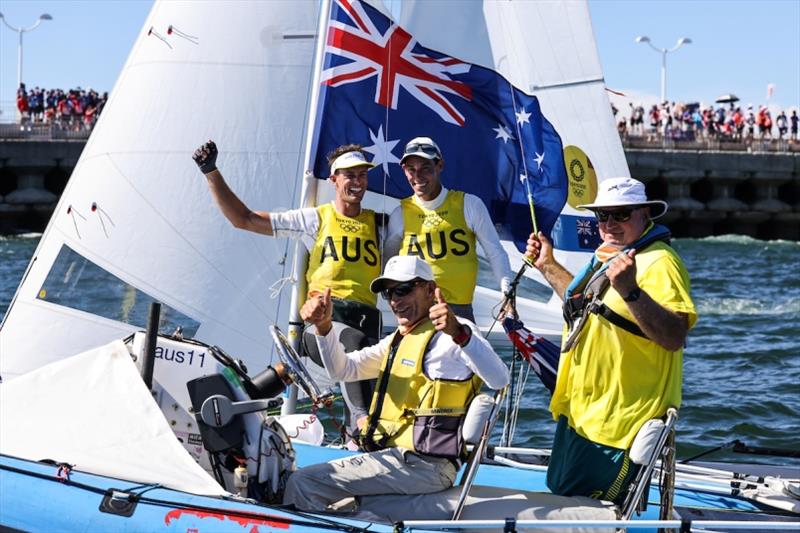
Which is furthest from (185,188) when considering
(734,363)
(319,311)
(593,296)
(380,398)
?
(734,363)

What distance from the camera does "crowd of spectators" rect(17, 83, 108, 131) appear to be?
35062 mm

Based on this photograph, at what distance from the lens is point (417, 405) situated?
5.91 m

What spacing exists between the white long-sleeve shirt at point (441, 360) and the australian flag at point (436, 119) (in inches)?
94.4

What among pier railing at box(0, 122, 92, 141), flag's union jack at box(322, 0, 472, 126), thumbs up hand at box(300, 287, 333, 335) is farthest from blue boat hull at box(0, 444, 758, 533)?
pier railing at box(0, 122, 92, 141)

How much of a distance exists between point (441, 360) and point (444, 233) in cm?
177

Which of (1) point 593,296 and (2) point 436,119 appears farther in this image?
(2) point 436,119

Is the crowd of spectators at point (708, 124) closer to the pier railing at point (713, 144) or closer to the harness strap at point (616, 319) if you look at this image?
the pier railing at point (713, 144)

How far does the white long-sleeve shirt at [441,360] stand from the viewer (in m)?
5.61

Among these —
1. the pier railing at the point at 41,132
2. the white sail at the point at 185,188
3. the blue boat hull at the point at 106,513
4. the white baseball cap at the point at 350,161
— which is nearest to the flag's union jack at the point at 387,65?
the white sail at the point at 185,188

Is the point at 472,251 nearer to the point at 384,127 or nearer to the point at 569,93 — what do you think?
the point at 384,127

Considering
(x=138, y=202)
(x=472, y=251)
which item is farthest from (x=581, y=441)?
(x=138, y=202)

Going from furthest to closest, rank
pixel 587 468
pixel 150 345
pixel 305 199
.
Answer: pixel 305 199
pixel 150 345
pixel 587 468

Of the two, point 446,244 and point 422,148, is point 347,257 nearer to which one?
point 446,244

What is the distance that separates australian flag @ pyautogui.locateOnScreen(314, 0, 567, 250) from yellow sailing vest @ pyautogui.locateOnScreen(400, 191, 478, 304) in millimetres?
1091
